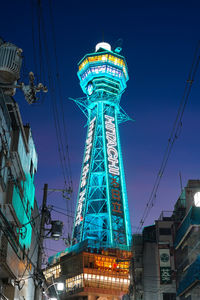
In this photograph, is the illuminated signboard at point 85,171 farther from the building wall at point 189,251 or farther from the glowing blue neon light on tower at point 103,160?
the building wall at point 189,251

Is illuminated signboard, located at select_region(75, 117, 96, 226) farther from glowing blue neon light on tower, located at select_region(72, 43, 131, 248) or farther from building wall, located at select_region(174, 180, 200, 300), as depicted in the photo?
building wall, located at select_region(174, 180, 200, 300)

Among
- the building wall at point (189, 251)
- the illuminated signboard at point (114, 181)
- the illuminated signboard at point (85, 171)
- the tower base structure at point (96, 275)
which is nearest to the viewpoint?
the building wall at point (189, 251)


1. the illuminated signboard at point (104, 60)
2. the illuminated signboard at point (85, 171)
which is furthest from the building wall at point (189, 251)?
the illuminated signboard at point (104, 60)

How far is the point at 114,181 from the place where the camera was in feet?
283

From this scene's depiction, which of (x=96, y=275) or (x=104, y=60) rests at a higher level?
(x=104, y=60)

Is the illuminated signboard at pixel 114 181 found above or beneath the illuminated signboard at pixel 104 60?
beneath

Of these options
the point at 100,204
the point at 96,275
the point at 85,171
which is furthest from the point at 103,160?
the point at 96,275

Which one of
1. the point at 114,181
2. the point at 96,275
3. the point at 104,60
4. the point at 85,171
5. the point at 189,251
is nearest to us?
the point at 189,251

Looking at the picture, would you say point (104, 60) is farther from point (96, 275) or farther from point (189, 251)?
point (189, 251)

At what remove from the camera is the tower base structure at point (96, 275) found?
71250 mm

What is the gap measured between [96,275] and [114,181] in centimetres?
2207

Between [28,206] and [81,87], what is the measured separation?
252ft

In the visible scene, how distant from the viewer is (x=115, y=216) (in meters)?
81.4

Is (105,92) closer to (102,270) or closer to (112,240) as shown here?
(112,240)
